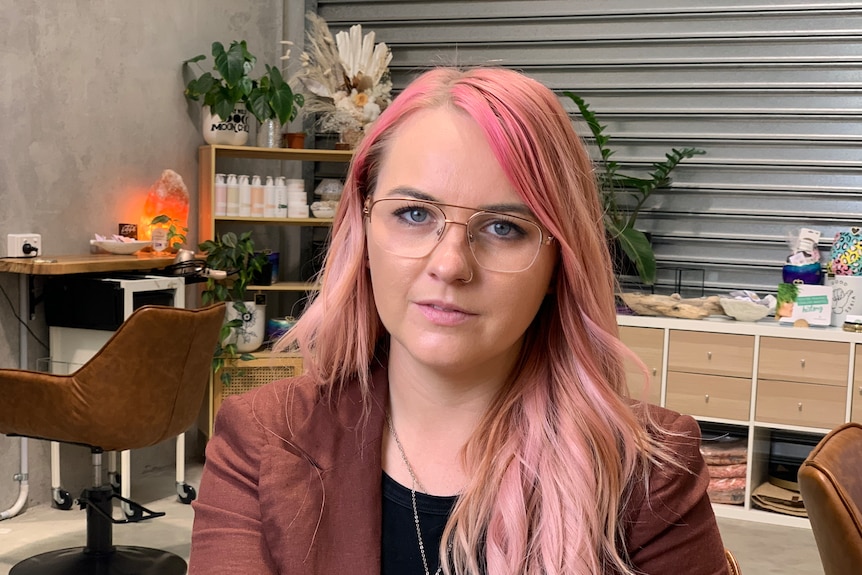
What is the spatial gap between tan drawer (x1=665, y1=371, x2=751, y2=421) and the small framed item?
376mm

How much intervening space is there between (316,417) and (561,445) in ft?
1.15

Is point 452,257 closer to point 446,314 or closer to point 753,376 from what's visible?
point 446,314

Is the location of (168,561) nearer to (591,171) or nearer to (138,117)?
(138,117)

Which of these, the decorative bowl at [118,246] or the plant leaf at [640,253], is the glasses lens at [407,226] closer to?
the decorative bowl at [118,246]

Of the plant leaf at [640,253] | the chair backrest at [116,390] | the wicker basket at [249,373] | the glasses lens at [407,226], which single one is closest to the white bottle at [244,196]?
the wicker basket at [249,373]

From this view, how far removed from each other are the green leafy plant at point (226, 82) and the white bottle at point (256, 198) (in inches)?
15.2

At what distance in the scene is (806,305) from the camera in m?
4.57

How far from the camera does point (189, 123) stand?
519 cm

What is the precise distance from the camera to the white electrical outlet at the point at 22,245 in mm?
4086

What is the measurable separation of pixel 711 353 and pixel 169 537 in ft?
8.70

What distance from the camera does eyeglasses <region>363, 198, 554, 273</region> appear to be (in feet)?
4.03

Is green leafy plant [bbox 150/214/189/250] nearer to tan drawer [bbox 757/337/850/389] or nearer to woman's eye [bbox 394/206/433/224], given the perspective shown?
tan drawer [bbox 757/337/850/389]

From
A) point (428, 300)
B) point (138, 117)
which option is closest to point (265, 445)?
point (428, 300)

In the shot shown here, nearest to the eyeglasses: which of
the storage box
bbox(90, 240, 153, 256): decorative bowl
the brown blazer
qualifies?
the brown blazer
